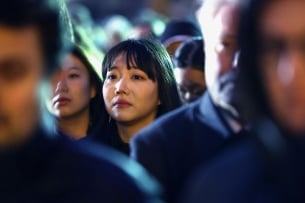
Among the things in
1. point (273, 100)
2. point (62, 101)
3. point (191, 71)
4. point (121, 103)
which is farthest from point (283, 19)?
point (191, 71)

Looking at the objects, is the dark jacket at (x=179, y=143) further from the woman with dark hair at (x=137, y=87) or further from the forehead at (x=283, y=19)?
the woman with dark hair at (x=137, y=87)

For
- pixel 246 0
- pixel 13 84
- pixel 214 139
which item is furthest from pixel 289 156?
pixel 214 139

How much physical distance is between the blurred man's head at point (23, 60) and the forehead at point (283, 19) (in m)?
0.60

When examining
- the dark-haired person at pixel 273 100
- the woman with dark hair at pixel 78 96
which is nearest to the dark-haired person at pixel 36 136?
the dark-haired person at pixel 273 100

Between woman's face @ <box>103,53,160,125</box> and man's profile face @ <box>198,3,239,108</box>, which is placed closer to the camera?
man's profile face @ <box>198,3,239,108</box>

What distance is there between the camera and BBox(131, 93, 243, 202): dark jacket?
4.56m

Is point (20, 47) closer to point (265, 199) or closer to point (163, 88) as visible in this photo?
point (265, 199)

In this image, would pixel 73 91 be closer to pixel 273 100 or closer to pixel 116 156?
pixel 116 156

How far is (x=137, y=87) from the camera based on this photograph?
20.9 ft

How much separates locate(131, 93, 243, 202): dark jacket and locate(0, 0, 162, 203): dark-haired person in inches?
36.7

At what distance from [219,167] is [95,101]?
3.19 metres

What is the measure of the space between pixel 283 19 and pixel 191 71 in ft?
13.0

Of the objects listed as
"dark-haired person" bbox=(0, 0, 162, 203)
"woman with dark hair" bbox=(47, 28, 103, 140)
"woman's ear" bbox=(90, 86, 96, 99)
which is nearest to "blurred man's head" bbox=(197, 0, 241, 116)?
"dark-haired person" bbox=(0, 0, 162, 203)

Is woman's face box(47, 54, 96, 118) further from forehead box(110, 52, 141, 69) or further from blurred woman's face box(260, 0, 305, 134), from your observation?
blurred woman's face box(260, 0, 305, 134)
